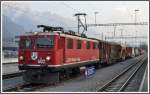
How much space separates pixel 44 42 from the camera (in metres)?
18.7

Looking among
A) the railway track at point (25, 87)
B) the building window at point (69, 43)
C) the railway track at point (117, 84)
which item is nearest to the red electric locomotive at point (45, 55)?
the building window at point (69, 43)

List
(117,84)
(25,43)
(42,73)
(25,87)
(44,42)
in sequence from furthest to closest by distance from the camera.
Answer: (117,84) < (25,43) < (44,42) < (42,73) < (25,87)

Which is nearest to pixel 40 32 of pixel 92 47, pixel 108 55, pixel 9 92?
pixel 9 92

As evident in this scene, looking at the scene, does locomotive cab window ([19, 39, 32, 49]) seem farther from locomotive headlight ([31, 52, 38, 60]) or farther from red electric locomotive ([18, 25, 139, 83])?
locomotive headlight ([31, 52, 38, 60])

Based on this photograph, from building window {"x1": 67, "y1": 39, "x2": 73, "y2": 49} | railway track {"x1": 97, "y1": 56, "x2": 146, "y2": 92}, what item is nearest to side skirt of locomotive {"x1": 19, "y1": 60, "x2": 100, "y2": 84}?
building window {"x1": 67, "y1": 39, "x2": 73, "y2": 49}

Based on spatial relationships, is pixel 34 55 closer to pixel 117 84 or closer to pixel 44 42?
pixel 44 42

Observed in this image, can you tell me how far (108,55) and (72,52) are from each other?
17.9 metres

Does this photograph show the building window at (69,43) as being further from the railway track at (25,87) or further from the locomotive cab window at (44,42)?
the railway track at (25,87)

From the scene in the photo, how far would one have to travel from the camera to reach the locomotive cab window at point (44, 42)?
1850cm

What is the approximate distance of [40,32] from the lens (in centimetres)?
1903

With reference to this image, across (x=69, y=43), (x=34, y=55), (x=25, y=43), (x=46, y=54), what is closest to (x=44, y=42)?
(x=46, y=54)

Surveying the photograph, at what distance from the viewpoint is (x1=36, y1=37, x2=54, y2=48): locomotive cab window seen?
18500 millimetres

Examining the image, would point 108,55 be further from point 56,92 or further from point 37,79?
point 56,92

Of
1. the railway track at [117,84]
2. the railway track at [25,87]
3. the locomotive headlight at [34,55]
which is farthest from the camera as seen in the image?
the locomotive headlight at [34,55]
